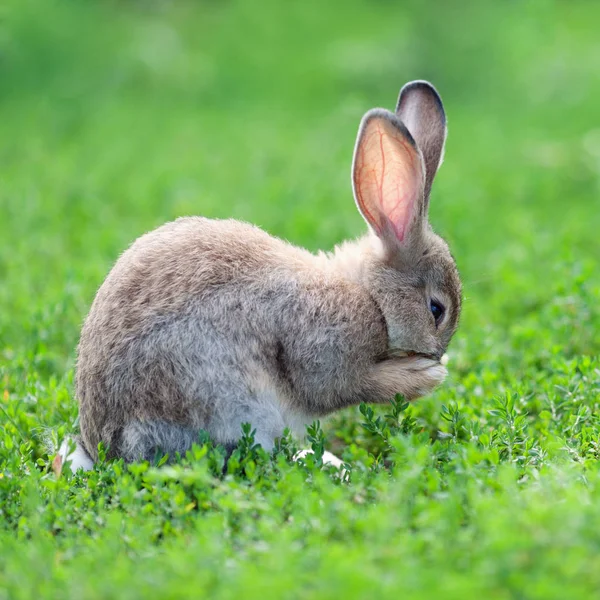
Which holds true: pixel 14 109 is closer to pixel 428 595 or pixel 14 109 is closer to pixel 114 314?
pixel 114 314

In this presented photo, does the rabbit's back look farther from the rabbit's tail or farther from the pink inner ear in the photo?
the pink inner ear

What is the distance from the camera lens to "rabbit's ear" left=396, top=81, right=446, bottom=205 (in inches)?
207

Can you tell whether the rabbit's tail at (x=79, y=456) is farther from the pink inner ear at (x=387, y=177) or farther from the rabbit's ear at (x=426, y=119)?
the rabbit's ear at (x=426, y=119)

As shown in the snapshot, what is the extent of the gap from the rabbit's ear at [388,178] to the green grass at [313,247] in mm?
901

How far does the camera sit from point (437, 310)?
5094 mm

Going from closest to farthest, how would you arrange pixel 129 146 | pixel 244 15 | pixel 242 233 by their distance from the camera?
pixel 242 233
pixel 129 146
pixel 244 15

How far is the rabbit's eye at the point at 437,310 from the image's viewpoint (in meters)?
5.07

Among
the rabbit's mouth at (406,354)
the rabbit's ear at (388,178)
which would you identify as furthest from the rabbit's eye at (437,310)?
the rabbit's ear at (388,178)

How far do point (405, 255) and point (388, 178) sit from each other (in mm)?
406

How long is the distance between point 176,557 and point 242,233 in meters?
2.06

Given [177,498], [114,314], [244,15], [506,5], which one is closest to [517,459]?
[177,498]

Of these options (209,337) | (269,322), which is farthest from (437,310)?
(209,337)

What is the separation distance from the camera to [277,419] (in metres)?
4.51

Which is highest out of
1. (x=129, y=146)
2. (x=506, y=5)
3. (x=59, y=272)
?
(x=506, y=5)
